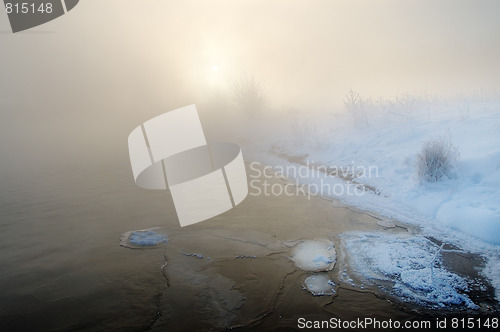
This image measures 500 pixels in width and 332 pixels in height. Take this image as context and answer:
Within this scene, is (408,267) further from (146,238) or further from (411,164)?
(411,164)

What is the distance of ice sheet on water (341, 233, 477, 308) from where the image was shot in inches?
200

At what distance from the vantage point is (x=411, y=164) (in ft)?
36.9

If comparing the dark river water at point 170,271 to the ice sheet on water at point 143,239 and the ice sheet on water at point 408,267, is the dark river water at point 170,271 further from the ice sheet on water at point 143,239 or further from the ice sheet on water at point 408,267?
the ice sheet on water at point 408,267

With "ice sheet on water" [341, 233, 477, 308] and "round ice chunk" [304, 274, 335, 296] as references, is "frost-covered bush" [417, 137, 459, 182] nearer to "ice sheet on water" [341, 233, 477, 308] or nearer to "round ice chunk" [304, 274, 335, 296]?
"ice sheet on water" [341, 233, 477, 308]

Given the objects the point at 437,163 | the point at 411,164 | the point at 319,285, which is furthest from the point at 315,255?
the point at 411,164

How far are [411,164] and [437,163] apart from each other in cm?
161

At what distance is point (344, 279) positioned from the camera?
5.65 metres

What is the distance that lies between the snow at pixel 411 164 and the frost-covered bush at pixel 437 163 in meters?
0.21

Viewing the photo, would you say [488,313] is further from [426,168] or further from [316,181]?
[316,181]

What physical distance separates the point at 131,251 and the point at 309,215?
4.63 m

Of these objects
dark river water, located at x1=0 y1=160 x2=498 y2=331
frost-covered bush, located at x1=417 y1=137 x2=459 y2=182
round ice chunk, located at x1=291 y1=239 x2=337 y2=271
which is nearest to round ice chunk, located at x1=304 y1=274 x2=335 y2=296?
→ dark river water, located at x1=0 y1=160 x2=498 y2=331

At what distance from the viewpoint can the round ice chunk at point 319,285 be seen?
17.3ft

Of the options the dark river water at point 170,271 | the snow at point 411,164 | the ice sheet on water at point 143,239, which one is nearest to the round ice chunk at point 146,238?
the ice sheet on water at point 143,239

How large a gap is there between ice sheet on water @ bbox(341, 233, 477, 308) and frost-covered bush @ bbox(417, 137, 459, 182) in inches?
129
